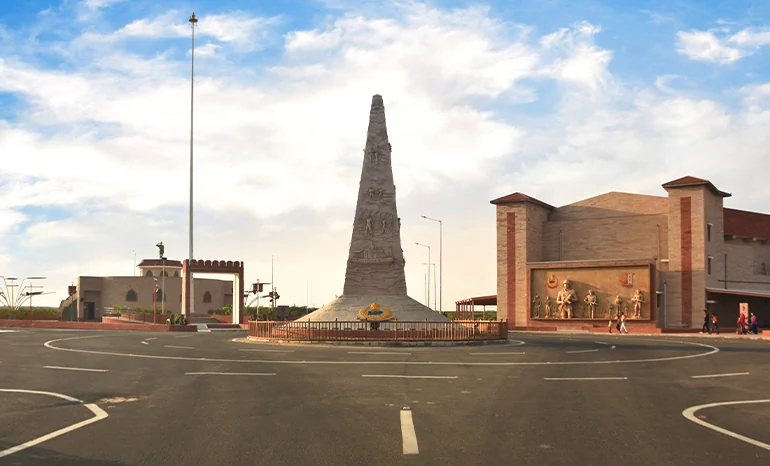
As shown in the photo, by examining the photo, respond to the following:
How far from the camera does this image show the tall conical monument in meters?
42.8

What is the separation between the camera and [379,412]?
12.0 metres

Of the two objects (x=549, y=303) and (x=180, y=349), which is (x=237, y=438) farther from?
(x=549, y=303)

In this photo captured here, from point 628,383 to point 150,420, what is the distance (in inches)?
418

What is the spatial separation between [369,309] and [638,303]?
2958 centimetres

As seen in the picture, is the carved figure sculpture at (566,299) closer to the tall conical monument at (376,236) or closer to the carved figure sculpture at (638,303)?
the carved figure sculpture at (638,303)

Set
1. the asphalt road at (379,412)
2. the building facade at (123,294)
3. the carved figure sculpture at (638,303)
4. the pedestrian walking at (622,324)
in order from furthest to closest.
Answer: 1. the building facade at (123,294)
2. the carved figure sculpture at (638,303)
3. the pedestrian walking at (622,324)
4. the asphalt road at (379,412)

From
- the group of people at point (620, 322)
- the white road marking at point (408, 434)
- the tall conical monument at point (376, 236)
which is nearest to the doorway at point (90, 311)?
the tall conical monument at point (376, 236)

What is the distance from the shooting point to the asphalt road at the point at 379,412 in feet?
28.6

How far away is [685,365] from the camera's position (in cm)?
2242

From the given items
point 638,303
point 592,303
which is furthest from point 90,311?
point 638,303

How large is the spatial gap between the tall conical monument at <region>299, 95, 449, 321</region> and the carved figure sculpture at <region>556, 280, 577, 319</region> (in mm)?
24444

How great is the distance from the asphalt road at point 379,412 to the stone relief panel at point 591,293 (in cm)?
3790

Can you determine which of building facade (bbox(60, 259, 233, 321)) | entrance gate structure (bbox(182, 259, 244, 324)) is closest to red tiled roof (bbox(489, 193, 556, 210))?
entrance gate structure (bbox(182, 259, 244, 324))

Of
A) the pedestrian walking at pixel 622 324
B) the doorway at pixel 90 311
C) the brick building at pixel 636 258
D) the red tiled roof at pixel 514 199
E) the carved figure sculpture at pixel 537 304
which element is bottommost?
the doorway at pixel 90 311
